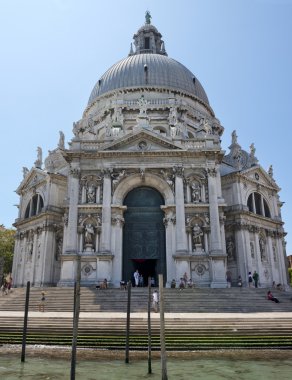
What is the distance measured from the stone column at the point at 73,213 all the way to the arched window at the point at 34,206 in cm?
968

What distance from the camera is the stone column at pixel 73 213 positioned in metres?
25.4

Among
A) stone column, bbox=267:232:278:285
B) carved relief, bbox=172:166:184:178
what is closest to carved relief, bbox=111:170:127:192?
carved relief, bbox=172:166:184:178

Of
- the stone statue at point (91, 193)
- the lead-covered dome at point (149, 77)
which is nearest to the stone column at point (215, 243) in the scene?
the stone statue at point (91, 193)

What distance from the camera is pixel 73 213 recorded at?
26.2 metres

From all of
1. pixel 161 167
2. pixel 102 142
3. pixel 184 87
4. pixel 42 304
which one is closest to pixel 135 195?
pixel 161 167

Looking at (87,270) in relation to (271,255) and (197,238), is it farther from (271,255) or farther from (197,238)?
(271,255)

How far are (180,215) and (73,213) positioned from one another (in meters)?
7.76

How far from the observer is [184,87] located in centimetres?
4062

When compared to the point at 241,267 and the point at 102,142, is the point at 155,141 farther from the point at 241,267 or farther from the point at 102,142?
the point at 241,267

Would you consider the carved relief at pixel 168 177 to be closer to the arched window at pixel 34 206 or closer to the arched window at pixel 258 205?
the arched window at pixel 258 205

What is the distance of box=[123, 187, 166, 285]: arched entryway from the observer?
26.0 meters

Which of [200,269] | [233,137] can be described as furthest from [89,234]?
[233,137]

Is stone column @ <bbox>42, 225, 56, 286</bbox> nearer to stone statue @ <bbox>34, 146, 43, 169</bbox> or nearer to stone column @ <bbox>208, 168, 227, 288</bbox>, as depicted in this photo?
stone statue @ <bbox>34, 146, 43, 169</bbox>

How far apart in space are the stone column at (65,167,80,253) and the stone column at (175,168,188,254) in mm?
7265
